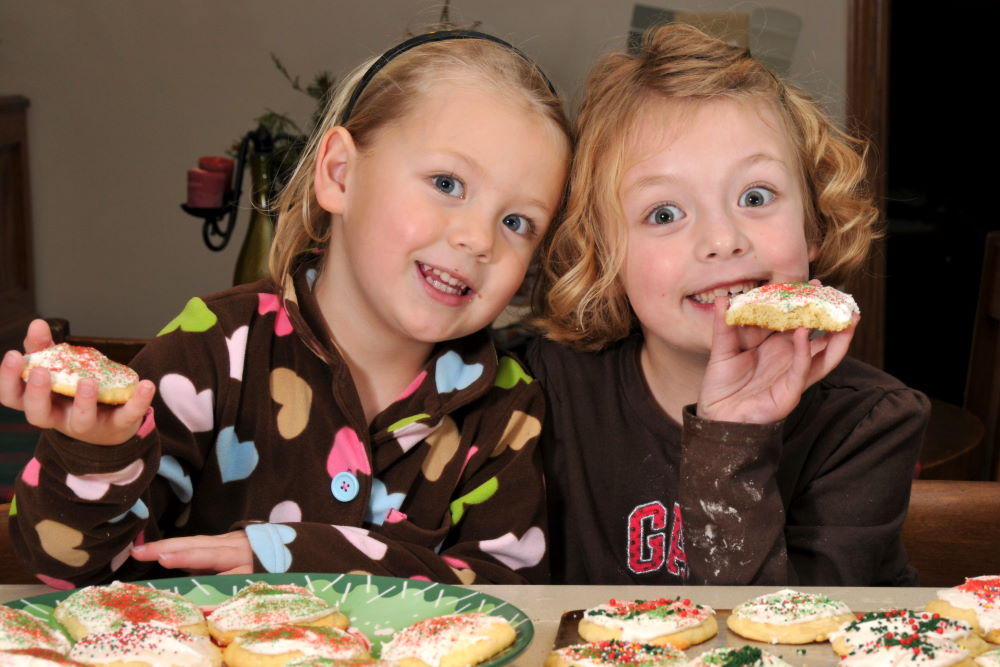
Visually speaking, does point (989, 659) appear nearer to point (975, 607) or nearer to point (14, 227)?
point (975, 607)

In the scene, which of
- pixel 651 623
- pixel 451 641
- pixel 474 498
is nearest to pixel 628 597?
pixel 651 623

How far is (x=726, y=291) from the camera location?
1392 mm

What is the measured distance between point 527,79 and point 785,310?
1.42 ft

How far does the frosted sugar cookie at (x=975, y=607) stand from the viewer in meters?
0.95

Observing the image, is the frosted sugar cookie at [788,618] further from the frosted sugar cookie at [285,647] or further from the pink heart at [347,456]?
the pink heart at [347,456]

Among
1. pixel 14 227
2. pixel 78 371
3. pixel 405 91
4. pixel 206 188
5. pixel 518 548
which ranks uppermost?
pixel 405 91

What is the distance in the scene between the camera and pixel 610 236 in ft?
4.83

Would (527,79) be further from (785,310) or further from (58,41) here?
(58,41)

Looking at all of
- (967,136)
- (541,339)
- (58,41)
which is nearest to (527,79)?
(541,339)

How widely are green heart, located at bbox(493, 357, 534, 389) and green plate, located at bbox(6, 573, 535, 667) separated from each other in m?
0.46

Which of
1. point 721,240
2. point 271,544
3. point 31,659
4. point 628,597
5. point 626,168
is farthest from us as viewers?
point 626,168

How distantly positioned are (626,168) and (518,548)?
0.51m

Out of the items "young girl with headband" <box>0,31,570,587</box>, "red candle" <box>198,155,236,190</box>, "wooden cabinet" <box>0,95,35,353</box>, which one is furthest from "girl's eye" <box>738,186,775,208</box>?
"wooden cabinet" <box>0,95,35,353</box>

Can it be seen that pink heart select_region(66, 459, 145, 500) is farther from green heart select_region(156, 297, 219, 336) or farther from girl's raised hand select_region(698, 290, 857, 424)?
girl's raised hand select_region(698, 290, 857, 424)
